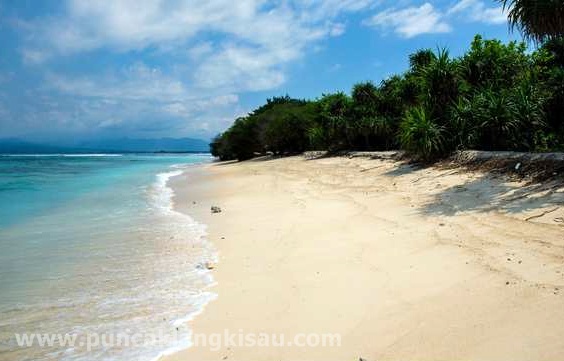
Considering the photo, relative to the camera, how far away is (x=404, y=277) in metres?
4.31

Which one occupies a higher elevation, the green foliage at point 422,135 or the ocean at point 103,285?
the green foliage at point 422,135

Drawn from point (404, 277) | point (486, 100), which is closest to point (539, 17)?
point (486, 100)

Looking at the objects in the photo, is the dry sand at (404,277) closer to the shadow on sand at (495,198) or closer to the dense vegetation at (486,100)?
the shadow on sand at (495,198)

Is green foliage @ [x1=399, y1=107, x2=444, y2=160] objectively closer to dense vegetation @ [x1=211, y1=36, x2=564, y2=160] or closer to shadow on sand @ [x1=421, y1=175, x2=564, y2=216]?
dense vegetation @ [x1=211, y1=36, x2=564, y2=160]

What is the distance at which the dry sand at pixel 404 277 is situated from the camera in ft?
9.89

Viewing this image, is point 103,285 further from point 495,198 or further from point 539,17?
point 539,17

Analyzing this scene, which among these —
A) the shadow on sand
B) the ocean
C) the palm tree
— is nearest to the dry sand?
the shadow on sand

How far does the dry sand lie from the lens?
3016 millimetres

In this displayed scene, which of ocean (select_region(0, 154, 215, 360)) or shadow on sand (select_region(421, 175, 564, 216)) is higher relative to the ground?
shadow on sand (select_region(421, 175, 564, 216))

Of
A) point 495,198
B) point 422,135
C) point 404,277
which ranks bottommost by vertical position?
point 404,277

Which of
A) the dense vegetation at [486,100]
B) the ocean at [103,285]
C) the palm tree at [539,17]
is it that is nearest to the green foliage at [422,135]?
the dense vegetation at [486,100]

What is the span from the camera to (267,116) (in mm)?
44594

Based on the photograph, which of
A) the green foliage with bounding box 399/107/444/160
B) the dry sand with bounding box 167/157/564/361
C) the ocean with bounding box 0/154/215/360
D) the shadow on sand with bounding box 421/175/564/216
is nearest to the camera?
the dry sand with bounding box 167/157/564/361

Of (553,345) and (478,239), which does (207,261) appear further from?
(553,345)
